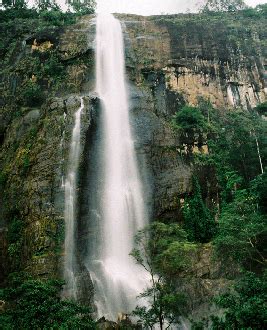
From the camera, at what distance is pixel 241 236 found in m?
18.6

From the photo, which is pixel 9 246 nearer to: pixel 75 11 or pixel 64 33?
pixel 64 33

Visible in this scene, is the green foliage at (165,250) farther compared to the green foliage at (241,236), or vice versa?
the green foliage at (241,236)

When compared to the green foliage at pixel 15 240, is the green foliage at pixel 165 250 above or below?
below

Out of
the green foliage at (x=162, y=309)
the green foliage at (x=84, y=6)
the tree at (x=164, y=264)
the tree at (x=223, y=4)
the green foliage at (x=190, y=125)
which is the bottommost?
the green foliage at (x=162, y=309)

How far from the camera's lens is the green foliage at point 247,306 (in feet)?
41.0

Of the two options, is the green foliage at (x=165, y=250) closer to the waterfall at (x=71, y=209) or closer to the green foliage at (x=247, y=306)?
the waterfall at (x=71, y=209)

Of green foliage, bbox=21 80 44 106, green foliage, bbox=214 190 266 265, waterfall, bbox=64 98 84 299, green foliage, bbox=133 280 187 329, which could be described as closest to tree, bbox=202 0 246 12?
green foliage, bbox=21 80 44 106

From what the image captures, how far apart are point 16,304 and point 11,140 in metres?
17.3

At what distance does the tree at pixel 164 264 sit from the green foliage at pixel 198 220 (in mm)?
3581

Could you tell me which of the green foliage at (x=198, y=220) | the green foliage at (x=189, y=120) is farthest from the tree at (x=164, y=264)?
the green foliage at (x=189, y=120)

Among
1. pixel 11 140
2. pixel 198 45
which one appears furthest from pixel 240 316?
pixel 198 45

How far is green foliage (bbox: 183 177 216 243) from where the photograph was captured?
23.9m

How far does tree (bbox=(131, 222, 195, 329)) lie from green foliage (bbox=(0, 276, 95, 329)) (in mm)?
2965

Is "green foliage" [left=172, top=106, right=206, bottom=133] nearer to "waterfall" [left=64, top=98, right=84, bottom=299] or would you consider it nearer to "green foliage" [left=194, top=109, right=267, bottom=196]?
"green foliage" [left=194, top=109, right=267, bottom=196]
